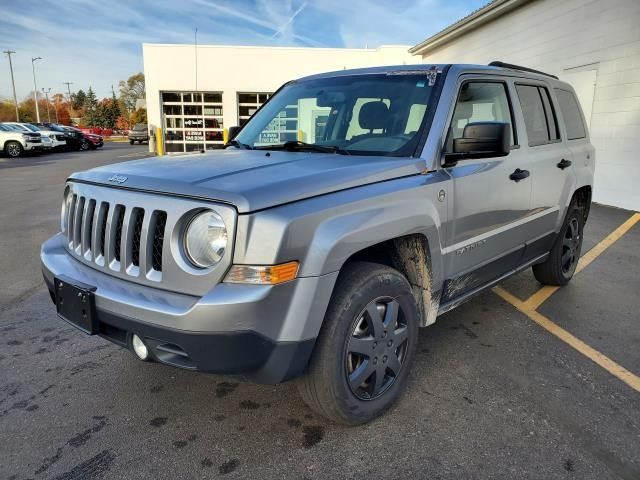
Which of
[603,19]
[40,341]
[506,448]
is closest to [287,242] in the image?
[506,448]

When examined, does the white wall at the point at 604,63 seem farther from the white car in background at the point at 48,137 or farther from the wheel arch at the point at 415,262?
the white car in background at the point at 48,137

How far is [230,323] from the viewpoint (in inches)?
80.6

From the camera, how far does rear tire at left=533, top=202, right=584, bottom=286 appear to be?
4762 millimetres

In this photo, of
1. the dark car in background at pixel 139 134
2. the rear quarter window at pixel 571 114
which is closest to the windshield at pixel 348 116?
the rear quarter window at pixel 571 114

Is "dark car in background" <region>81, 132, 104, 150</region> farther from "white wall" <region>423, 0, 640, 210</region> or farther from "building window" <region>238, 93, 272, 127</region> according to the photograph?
"white wall" <region>423, 0, 640, 210</region>

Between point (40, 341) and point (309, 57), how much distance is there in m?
20.8

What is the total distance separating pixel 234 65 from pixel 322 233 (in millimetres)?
22003

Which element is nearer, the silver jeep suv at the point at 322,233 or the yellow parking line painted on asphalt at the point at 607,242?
the silver jeep suv at the point at 322,233

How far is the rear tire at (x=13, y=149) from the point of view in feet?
80.5

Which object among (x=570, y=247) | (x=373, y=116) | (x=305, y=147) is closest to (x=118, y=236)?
(x=305, y=147)

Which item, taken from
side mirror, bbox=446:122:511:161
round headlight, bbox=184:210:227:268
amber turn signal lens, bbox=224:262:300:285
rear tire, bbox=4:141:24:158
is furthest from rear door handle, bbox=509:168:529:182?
rear tire, bbox=4:141:24:158

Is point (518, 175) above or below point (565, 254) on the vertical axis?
above

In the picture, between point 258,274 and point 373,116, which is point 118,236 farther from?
point 373,116

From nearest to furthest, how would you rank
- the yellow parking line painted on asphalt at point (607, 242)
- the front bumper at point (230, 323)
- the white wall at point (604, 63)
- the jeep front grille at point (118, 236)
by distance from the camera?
1. the front bumper at point (230, 323)
2. the jeep front grille at point (118, 236)
3. the yellow parking line painted on asphalt at point (607, 242)
4. the white wall at point (604, 63)
